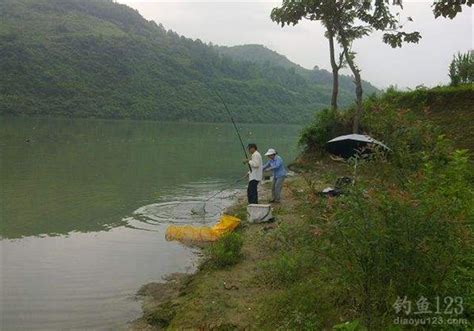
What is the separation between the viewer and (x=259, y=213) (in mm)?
10867

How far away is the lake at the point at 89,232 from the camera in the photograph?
703 cm

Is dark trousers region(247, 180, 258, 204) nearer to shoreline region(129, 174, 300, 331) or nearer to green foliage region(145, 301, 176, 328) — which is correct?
shoreline region(129, 174, 300, 331)

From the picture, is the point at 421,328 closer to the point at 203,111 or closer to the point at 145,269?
the point at 145,269

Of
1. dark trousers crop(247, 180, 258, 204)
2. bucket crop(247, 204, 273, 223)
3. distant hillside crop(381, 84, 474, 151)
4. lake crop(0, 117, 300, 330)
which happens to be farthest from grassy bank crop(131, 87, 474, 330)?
distant hillside crop(381, 84, 474, 151)

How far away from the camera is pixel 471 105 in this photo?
17.5 metres

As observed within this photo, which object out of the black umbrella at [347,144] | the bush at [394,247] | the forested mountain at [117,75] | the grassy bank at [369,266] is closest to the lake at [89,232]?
the grassy bank at [369,266]

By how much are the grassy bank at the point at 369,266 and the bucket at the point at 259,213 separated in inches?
121

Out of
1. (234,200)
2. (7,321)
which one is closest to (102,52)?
(234,200)

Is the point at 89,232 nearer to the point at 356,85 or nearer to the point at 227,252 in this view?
the point at 227,252

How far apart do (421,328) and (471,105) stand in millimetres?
15460

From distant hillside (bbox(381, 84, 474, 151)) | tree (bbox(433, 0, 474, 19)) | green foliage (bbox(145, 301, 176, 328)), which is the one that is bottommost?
green foliage (bbox(145, 301, 176, 328))

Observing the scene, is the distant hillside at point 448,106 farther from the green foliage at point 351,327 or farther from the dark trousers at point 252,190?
the green foliage at point 351,327

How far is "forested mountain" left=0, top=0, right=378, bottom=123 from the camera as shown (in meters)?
86.4

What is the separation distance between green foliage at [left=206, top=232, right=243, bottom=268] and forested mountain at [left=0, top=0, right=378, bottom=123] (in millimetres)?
74528
